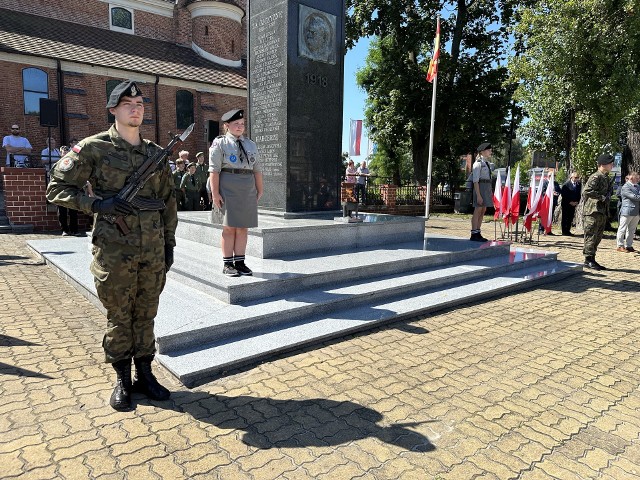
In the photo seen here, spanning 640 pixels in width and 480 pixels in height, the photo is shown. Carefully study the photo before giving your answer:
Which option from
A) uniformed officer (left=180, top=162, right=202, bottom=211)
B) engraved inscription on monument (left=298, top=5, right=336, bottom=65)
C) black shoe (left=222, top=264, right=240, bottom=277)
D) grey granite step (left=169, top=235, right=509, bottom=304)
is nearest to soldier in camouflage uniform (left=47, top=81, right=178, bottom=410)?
grey granite step (left=169, top=235, right=509, bottom=304)

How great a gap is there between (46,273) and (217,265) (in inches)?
135

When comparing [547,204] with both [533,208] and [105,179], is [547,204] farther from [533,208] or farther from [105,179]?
[105,179]

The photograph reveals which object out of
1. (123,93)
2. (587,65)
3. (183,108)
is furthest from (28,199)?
(587,65)

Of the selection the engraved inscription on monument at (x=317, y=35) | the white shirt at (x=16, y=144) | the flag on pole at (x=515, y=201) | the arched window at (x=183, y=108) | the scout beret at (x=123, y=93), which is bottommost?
the flag on pole at (x=515, y=201)

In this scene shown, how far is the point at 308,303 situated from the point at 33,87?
23.7 m

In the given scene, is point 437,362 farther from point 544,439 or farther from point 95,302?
point 95,302

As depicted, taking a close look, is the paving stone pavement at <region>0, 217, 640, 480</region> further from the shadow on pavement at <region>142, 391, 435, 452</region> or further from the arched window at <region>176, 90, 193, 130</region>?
the arched window at <region>176, 90, 193, 130</region>

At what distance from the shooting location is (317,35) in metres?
7.88

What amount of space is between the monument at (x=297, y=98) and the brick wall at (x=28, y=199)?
23.9 ft

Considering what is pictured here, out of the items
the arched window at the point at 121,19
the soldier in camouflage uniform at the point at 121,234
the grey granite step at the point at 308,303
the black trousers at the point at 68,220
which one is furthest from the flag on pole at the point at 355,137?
the soldier in camouflage uniform at the point at 121,234

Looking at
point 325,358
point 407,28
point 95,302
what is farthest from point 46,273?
point 407,28

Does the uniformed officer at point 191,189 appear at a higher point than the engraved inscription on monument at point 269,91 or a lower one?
lower

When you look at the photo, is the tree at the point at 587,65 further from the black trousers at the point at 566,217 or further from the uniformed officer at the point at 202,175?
the uniformed officer at the point at 202,175

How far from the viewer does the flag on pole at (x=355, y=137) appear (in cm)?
3004
